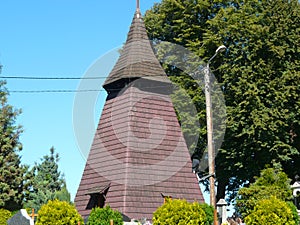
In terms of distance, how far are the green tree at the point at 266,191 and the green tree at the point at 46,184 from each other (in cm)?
1025

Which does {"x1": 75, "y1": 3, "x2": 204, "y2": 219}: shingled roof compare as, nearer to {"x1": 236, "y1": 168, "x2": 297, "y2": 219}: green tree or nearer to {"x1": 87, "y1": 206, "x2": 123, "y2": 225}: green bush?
{"x1": 236, "y1": 168, "x2": 297, "y2": 219}: green tree

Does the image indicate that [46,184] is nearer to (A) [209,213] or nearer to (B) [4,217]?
(B) [4,217]

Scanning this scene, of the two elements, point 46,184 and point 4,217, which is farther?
point 46,184

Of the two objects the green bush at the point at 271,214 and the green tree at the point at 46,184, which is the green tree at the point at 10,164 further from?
the green bush at the point at 271,214

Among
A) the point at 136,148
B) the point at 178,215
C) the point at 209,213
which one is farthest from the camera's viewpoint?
the point at 136,148

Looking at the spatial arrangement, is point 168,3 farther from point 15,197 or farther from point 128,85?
point 15,197

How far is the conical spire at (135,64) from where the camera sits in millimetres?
28297

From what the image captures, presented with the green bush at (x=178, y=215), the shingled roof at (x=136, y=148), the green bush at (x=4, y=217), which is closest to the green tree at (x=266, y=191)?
the shingled roof at (x=136, y=148)

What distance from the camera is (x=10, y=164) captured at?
107ft

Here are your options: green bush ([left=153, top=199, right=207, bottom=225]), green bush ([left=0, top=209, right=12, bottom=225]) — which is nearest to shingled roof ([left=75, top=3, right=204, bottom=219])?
green bush ([left=0, top=209, right=12, bottom=225])

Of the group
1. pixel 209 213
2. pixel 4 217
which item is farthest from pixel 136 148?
pixel 209 213

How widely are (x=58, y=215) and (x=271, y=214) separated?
721cm

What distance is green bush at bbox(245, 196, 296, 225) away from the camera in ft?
59.1

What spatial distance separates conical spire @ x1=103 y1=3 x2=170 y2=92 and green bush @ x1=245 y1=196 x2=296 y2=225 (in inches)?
459
